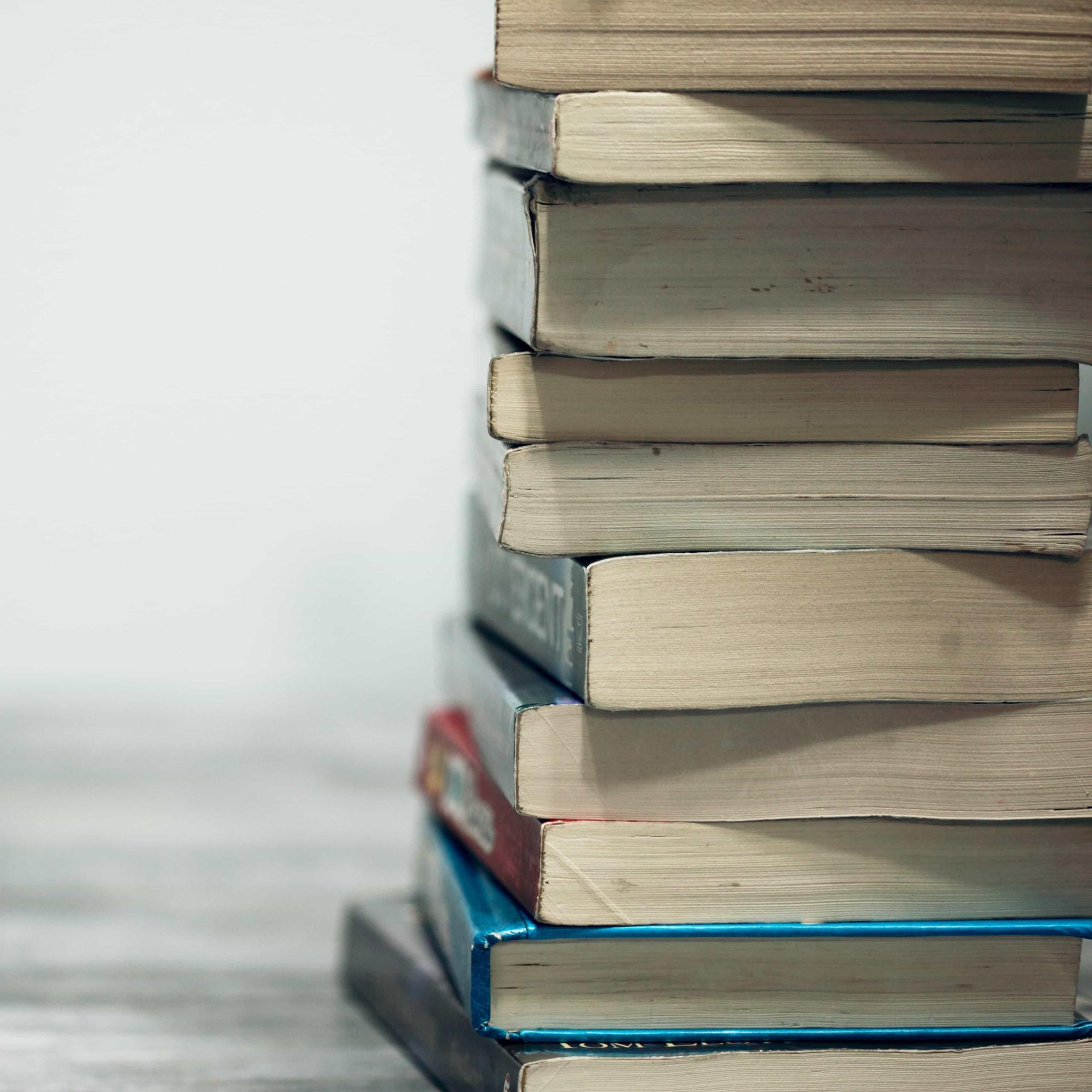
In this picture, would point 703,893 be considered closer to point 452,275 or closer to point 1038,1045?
point 1038,1045

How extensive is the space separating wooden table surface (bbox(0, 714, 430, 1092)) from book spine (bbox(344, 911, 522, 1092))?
0.02 meters

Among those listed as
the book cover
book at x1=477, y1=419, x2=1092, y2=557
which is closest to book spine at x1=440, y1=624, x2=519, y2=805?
the book cover

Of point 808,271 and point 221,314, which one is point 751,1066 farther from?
point 221,314

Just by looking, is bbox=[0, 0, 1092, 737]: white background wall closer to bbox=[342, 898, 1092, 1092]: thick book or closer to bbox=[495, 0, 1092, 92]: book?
bbox=[342, 898, 1092, 1092]: thick book

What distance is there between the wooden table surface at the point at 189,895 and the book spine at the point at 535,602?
0.26 metres

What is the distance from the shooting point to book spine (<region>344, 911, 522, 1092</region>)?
841 mm

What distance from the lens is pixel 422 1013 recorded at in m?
0.96

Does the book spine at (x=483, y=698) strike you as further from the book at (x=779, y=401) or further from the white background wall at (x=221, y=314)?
the white background wall at (x=221, y=314)

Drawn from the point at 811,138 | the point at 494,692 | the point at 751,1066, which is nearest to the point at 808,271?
the point at 811,138

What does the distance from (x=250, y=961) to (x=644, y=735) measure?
1.54ft

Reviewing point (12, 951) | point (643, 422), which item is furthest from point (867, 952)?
point (12, 951)

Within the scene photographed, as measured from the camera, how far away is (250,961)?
116 cm

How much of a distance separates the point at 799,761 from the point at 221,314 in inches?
78.5

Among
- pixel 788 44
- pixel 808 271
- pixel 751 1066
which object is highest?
pixel 788 44
